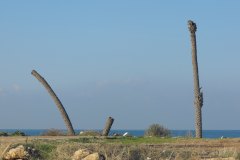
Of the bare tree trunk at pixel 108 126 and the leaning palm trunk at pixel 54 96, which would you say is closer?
the bare tree trunk at pixel 108 126

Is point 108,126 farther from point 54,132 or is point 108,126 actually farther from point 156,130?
A: point 156,130

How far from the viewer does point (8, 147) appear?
1811cm

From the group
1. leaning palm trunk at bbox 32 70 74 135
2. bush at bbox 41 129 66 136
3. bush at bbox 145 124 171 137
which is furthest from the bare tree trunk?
bush at bbox 145 124 171 137

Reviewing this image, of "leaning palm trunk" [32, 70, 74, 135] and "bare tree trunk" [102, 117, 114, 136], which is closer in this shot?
"bare tree trunk" [102, 117, 114, 136]

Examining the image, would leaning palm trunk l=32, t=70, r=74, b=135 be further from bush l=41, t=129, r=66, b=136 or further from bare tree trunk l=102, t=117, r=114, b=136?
bare tree trunk l=102, t=117, r=114, b=136

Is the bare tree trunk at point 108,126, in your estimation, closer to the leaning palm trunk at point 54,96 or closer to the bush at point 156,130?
the leaning palm trunk at point 54,96

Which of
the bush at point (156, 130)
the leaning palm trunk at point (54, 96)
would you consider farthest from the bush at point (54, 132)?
the bush at point (156, 130)

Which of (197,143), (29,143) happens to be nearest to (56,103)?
(197,143)

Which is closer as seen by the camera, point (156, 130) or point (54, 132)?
point (54, 132)

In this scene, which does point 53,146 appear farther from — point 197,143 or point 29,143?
point 197,143

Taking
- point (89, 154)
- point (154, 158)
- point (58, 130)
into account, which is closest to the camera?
point (89, 154)

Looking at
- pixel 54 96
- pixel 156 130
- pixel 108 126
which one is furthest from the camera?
pixel 156 130

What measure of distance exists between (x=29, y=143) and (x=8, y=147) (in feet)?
4.28

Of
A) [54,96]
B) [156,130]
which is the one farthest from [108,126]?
[156,130]
